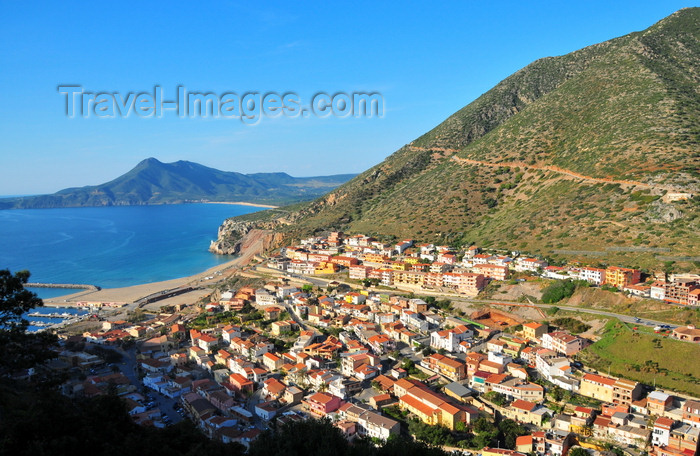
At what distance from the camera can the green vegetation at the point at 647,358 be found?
62.7ft

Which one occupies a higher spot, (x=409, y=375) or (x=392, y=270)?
(x=392, y=270)

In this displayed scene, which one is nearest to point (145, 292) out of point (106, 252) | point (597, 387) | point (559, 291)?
point (106, 252)

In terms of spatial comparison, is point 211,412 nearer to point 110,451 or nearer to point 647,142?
point 110,451

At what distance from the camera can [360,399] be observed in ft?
67.8

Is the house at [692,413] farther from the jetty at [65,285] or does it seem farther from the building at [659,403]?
the jetty at [65,285]

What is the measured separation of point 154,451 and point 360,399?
11057mm

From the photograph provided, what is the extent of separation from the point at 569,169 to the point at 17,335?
44.2m

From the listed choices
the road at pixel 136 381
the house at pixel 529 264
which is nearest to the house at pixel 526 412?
the road at pixel 136 381

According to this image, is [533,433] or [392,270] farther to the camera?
[392,270]

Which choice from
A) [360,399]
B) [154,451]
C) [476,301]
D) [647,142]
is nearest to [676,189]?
[647,142]

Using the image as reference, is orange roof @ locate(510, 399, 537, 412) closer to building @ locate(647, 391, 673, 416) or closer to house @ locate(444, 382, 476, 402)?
house @ locate(444, 382, 476, 402)

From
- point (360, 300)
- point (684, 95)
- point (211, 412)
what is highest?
point (684, 95)

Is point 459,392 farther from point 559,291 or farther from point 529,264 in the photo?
point 529,264

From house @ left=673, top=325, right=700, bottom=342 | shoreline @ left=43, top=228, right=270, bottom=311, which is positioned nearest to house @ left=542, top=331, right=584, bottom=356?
house @ left=673, top=325, right=700, bottom=342
